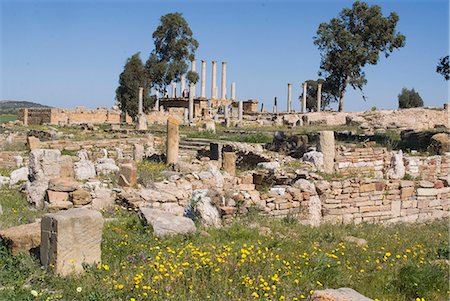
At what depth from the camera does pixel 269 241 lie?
7.20 meters

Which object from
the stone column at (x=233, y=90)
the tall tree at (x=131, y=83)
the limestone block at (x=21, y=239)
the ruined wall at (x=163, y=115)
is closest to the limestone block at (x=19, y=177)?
the limestone block at (x=21, y=239)

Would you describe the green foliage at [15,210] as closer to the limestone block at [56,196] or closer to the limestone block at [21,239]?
the limestone block at [56,196]

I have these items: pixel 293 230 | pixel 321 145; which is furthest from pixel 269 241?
pixel 321 145

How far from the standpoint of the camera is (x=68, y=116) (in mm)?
44281

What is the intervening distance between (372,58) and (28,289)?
41.6 meters

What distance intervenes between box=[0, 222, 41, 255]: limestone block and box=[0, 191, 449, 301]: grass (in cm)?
11

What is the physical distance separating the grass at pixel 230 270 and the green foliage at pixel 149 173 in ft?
12.3

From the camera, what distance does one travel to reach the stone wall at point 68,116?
1674 inches

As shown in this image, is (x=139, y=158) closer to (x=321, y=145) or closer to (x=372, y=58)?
(x=321, y=145)

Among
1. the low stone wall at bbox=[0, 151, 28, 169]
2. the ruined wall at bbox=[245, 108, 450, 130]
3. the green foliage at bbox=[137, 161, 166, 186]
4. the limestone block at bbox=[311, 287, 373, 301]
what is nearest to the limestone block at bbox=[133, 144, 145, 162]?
the green foliage at bbox=[137, 161, 166, 186]

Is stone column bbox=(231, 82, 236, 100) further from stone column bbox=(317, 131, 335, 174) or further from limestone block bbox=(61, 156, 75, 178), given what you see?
limestone block bbox=(61, 156, 75, 178)

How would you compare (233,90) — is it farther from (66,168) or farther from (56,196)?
(56,196)

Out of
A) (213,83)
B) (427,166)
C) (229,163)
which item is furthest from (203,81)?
(427,166)

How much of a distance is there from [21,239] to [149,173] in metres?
6.94
